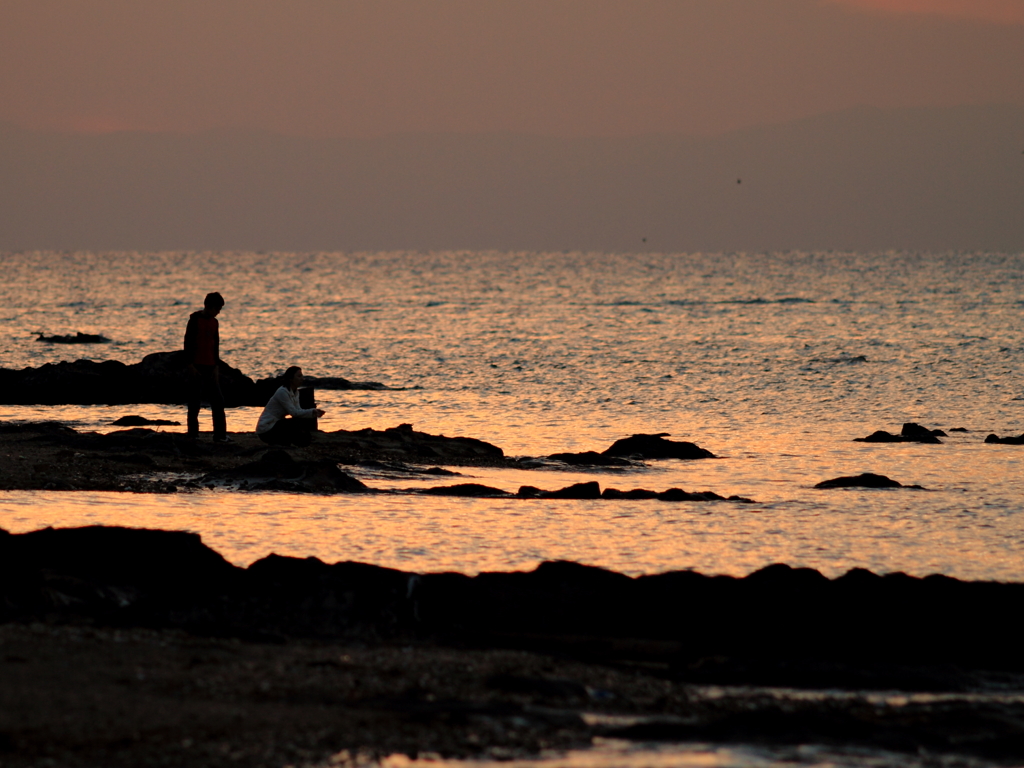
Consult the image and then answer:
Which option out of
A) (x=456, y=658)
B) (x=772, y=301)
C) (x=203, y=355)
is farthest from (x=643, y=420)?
(x=772, y=301)

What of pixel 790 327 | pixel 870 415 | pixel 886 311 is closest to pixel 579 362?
pixel 870 415

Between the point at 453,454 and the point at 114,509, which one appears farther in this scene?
the point at 453,454

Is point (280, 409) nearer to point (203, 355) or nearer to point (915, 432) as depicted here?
point (203, 355)

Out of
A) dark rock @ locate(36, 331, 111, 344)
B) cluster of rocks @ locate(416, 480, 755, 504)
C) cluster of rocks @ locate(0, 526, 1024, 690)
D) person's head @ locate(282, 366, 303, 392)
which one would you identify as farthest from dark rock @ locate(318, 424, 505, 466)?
dark rock @ locate(36, 331, 111, 344)

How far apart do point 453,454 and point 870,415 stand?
493 inches

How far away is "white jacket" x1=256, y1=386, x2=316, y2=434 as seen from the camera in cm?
1717

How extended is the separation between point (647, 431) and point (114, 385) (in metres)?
11.7

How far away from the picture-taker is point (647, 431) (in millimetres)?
23859

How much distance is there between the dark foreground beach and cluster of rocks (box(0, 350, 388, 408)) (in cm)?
1847

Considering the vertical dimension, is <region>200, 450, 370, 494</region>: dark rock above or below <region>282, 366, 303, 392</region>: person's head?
below

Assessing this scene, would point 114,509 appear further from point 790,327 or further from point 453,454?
point 790,327

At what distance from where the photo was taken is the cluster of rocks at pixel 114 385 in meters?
26.7

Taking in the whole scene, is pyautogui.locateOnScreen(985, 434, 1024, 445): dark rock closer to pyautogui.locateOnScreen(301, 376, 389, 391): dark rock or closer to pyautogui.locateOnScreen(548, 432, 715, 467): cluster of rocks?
pyautogui.locateOnScreen(548, 432, 715, 467): cluster of rocks

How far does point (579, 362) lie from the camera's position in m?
44.0
